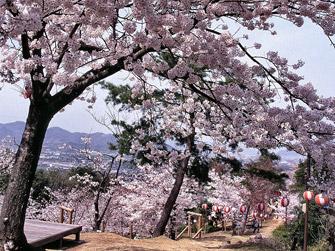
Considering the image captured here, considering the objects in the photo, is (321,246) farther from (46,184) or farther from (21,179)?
(46,184)

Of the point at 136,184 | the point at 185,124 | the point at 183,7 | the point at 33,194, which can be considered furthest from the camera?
the point at 33,194

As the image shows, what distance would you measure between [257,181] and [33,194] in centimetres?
1623

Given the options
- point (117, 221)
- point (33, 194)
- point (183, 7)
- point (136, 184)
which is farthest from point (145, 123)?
point (33, 194)

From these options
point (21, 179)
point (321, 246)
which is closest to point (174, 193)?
point (321, 246)

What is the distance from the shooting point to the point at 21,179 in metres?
5.61

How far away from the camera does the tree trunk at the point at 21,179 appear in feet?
18.4

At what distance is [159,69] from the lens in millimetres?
5840

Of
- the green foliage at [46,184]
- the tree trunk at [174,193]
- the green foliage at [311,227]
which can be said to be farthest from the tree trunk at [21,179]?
the green foliage at [46,184]

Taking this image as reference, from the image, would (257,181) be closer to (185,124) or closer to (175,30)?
(185,124)

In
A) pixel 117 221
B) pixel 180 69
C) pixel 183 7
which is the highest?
pixel 183 7

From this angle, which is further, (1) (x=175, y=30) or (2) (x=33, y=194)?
(2) (x=33, y=194)

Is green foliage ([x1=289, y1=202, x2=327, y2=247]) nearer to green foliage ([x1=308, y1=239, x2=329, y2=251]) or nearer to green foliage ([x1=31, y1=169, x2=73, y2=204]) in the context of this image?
green foliage ([x1=308, y1=239, x2=329, y2=251])

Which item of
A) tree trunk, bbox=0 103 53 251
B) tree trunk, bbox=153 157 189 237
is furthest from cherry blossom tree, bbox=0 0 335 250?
tree trunk, bbox=153 157 189 237

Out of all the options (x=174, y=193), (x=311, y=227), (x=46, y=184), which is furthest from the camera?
(x=46, y=184)
